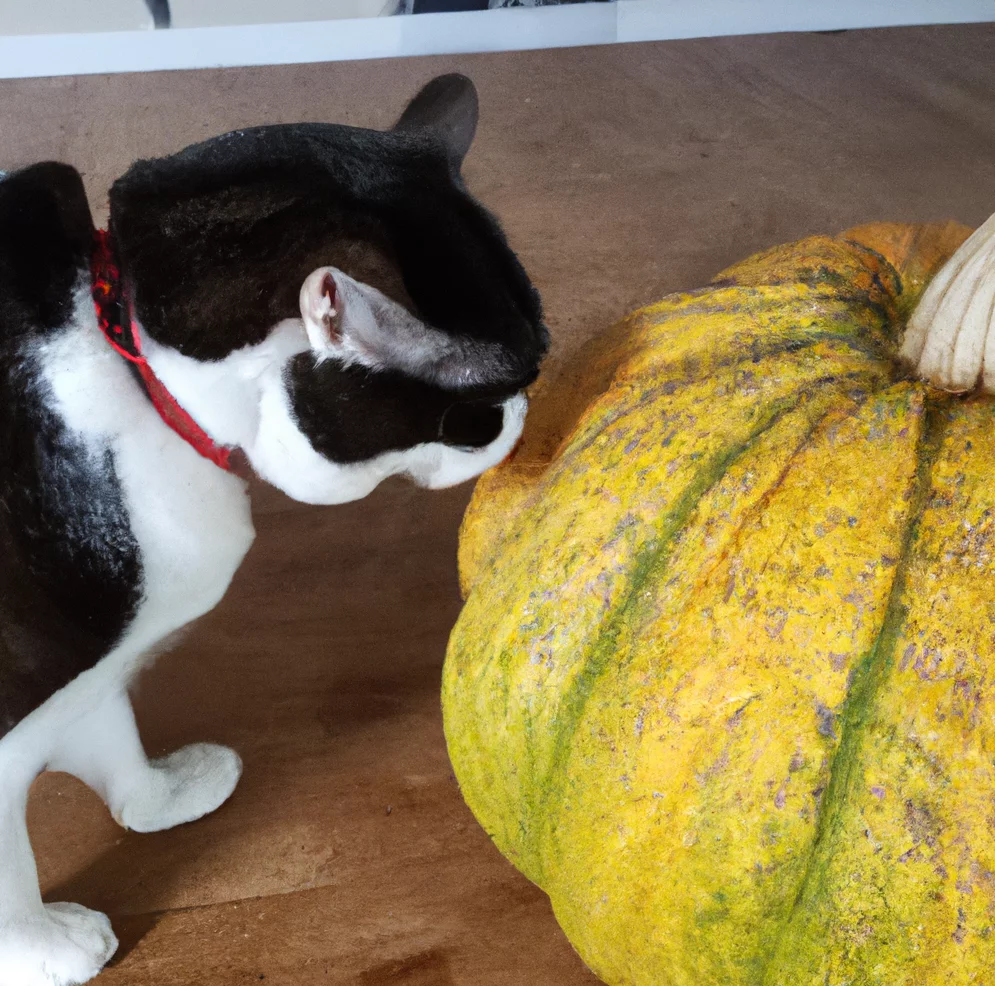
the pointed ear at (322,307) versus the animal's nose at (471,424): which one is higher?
the pointed ear at (322,307)

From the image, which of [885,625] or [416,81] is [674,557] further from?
[416,81]

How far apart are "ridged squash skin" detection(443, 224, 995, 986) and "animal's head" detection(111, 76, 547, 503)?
190mm

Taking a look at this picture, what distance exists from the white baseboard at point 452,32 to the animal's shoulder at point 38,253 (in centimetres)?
80

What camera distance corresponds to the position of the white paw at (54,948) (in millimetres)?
1098

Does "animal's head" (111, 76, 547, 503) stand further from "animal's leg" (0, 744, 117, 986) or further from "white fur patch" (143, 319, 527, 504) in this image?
"animal's leg" (0, 744, 117, 986)

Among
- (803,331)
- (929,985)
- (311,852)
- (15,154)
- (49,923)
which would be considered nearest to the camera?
(929,985)

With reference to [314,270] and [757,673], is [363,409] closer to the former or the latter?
[314,270]

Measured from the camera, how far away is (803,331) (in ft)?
3.35

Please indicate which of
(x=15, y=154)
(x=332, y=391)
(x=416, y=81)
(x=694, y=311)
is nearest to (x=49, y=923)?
(x=332, y=391)

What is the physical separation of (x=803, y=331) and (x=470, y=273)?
14.1 inches

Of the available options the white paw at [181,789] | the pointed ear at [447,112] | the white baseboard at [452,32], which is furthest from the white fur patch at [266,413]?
the white baseboard at [452,32]

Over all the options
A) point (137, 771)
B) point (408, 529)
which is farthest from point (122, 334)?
point (408, 529)

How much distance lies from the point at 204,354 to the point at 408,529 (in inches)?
28.4

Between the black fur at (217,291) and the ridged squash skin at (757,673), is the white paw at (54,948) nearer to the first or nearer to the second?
the black fur at (217,291)
